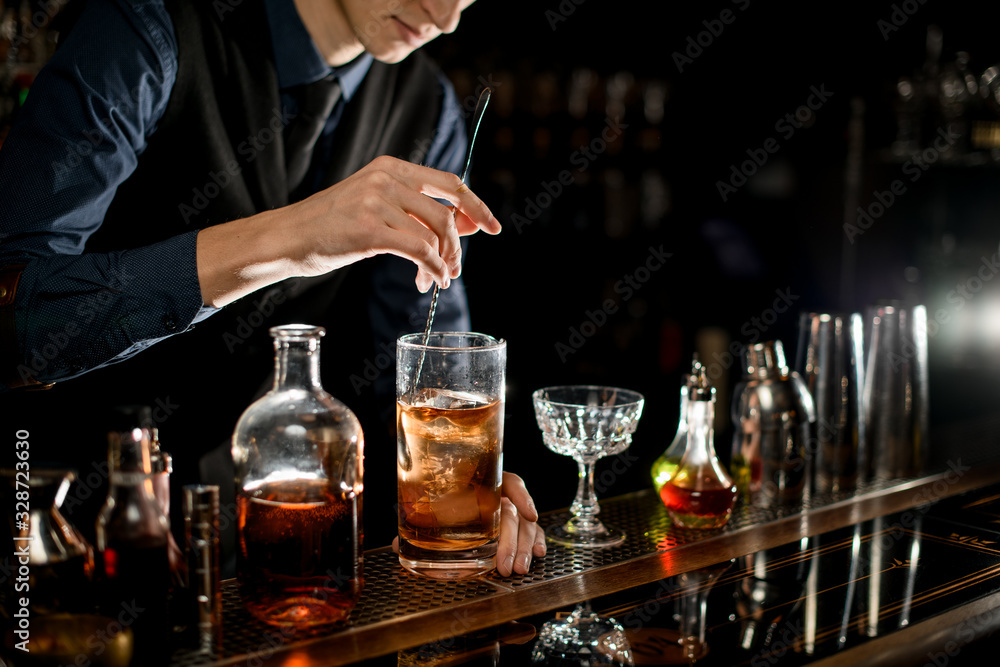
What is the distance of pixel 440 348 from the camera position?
0.98 meters

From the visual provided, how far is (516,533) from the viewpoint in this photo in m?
1.10

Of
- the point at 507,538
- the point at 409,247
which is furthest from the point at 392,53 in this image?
the point at 507,538

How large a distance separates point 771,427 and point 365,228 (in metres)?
0.74

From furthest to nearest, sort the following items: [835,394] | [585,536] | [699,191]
→ [699,191]
[835,394]
[585,536]

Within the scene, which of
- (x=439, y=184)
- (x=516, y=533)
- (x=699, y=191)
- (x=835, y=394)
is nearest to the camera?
(x=439, y=184)

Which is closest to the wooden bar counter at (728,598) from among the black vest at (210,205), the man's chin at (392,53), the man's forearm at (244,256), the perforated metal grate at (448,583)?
the perforated metal grate at (448,583)

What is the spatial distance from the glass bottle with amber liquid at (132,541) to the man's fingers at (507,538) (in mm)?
408

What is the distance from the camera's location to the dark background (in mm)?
3195

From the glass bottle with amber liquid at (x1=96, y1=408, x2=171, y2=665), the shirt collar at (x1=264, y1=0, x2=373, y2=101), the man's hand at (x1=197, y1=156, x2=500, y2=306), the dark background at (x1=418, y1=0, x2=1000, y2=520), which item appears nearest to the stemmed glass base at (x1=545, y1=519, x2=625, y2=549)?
the man's hand at (x1=197, y1=156, x2=500, y2=306)

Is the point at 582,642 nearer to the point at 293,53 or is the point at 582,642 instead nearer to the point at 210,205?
the point at 210,205

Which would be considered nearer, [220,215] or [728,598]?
[728,598]

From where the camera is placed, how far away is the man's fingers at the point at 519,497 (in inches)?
44.9

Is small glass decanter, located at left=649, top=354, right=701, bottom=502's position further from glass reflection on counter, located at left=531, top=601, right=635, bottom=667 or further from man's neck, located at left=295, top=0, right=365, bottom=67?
man's neck, located at left=295, top=0, right=365, bottom=67

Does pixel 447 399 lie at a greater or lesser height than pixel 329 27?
lesser
